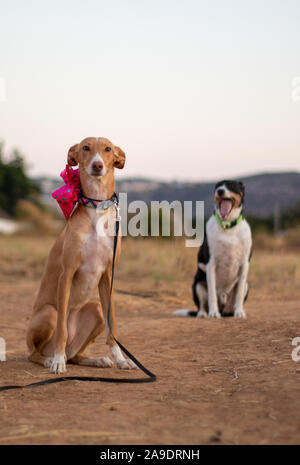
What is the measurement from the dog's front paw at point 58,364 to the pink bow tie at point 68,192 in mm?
1207

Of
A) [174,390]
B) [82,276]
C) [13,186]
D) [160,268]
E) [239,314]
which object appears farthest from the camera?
[13,186]

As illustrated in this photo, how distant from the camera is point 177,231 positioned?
46.3 ft

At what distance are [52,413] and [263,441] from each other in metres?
1.35

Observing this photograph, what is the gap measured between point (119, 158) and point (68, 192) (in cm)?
55

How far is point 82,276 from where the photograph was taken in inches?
188

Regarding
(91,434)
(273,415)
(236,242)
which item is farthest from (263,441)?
(236,242)

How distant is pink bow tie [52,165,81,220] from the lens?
15.7ft

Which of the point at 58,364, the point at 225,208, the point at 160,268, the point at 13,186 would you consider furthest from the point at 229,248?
the point at 13,186

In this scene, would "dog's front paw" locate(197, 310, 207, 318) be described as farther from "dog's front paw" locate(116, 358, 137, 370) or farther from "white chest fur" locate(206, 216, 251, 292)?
"dog's front paw" locate(116, 358, 137, 370)

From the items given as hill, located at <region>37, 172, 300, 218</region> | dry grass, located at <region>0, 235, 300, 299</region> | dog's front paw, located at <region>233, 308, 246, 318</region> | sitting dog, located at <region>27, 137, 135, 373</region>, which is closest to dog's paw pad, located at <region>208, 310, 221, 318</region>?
dog's front paw, located at <region>233, 308, 246, 318</region>

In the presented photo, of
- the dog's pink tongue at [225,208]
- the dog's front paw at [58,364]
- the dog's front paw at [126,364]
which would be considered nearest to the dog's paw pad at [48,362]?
the dog's front paw at [58,364]

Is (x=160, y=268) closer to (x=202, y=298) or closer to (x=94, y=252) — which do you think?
(x=202, y=298)

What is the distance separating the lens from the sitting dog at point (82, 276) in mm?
4680

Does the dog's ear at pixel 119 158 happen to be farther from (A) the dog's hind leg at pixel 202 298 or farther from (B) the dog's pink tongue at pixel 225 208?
(A) the dog's hind leg at pixel 202 298
